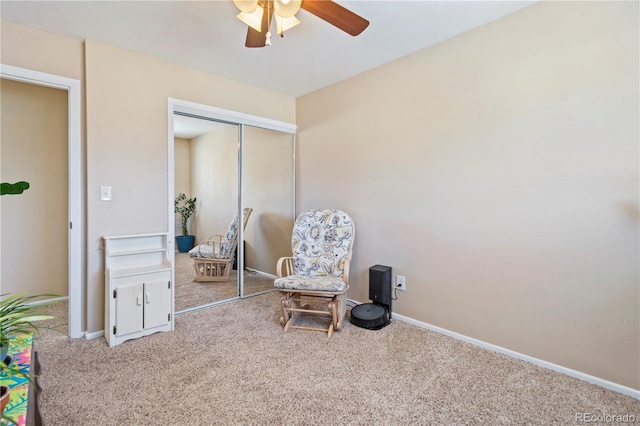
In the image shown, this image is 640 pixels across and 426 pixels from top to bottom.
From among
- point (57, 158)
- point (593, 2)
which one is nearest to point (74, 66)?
point (57, 158)

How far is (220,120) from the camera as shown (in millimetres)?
3316

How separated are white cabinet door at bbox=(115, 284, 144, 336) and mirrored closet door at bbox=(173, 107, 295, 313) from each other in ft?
1.99

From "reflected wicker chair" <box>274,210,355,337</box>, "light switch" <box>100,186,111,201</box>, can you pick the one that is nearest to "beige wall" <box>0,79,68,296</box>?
"light switch" <box>100,186,111,201</box>

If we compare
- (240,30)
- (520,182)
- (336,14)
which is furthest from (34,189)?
(520,182)

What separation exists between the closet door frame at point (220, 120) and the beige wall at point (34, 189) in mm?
1477

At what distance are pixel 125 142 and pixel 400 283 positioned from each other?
2.80 metres

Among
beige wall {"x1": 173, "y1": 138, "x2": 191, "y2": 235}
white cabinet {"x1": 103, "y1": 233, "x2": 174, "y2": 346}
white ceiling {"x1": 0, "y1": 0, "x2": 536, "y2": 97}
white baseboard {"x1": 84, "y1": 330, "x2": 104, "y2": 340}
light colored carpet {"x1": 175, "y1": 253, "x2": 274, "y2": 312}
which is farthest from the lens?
light colored carpet {"x1": 175, "y1": 253, "x2": 274, "y2": 312}

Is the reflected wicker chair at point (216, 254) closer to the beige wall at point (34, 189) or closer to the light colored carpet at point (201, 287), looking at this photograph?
the light colored carpet at point (201, 287)

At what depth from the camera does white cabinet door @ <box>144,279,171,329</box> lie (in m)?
2.51

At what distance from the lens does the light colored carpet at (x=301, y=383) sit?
1629 millimetres

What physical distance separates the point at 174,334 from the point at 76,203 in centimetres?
136

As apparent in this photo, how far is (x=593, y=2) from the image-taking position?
1.85 metres

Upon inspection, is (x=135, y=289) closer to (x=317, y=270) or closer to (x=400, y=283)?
(x=317, y=270)

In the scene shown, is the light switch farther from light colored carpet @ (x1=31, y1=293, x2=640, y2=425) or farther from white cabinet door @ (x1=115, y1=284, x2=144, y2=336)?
light colored carpet @ (x1=31, y1=293, x2=640, y2=425)
